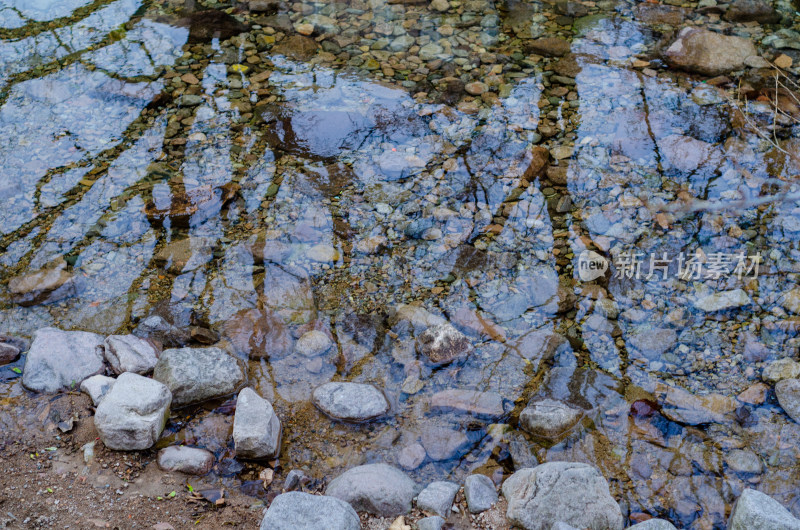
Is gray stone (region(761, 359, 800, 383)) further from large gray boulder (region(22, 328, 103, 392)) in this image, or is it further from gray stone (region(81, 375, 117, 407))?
large gray boulder (region(22, 328, 103, 392))

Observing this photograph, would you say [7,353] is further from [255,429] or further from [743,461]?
[743,461]

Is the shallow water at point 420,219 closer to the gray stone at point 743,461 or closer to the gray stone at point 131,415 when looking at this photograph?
Result: the gray stone at point 743,461

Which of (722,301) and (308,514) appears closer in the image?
(308,514)

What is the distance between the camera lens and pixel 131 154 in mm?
4230

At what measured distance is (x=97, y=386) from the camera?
280cm

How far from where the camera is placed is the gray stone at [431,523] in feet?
7.58

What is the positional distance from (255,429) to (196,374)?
1.49ft

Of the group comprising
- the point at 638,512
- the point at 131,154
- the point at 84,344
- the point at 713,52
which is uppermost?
the point at 713,52

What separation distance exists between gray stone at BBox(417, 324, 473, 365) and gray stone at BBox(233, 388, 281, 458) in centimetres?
82

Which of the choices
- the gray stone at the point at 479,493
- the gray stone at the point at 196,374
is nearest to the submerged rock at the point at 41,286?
the gray stone at the point at 196,374

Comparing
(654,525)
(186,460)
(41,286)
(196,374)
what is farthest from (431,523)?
(41,286)

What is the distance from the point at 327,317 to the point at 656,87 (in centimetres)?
324

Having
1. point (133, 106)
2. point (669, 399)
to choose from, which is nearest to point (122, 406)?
point (669, 399)

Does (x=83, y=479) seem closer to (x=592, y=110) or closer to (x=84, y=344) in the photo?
(x=84, y=344)
